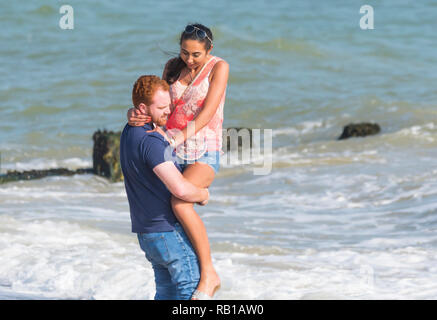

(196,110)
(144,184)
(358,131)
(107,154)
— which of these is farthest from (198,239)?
(358,131)

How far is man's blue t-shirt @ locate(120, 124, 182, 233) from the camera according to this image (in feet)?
10.8

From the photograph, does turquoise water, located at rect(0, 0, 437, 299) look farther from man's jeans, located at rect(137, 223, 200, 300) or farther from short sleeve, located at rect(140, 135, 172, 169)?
man's jeans, located at rect(137, 223, 200, 300)

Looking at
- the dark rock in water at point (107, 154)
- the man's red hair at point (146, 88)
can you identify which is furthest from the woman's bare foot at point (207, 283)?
the dark rock in water at point (107, 154)

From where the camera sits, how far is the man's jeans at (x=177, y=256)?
3357 mm

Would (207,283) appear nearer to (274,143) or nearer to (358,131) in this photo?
(358,131)

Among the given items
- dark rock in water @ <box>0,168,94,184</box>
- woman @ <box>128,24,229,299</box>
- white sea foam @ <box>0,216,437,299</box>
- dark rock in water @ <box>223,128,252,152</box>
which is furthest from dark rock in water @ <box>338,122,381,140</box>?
woman @ <box>128,24,229,299</box>

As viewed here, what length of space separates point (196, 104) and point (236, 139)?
1037cm

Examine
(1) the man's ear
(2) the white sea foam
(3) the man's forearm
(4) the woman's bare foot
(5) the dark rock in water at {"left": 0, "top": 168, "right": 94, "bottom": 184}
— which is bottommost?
(2) the white sea foam

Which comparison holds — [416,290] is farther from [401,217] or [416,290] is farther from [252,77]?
[252,77]

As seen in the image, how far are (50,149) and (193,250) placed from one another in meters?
12.3

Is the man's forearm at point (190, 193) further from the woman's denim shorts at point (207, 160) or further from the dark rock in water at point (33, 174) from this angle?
the dark rock in water at point (33, 174)

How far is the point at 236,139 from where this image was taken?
14055 millimetres

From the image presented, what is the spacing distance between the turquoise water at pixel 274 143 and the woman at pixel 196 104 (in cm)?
31
